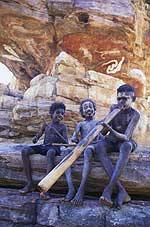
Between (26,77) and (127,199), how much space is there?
18.8m

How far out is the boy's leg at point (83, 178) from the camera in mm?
3785

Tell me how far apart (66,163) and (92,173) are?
683mm

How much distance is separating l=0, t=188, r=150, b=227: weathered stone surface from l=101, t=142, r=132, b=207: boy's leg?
203 millimetres

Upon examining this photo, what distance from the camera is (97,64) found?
19.5 m

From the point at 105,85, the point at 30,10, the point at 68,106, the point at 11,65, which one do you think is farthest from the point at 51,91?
the point at 11,65

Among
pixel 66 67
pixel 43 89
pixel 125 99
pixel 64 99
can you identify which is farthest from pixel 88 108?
pixel 66 67

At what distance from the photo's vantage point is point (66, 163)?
12.3 ft

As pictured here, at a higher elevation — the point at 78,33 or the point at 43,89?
the point at 78,33

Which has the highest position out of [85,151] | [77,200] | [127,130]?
[127,130]

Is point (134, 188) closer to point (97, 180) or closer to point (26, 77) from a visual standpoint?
point (97, 180)

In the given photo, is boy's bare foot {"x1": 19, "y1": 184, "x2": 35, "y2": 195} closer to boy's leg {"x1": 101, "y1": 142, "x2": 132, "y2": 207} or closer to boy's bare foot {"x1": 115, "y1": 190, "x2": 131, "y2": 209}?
boy's leg {"x1": 101, "y1": 142, "x2": 132, "y2": 207}

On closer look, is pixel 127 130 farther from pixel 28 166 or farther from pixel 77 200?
pixel 28 166

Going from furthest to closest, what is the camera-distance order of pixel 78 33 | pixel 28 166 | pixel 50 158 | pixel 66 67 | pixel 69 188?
pixel 78 33, pixel 66 67, pixel 28 166, pixel 50 158, pixel 69 188

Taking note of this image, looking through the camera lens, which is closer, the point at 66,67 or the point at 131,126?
the point at 131,126
